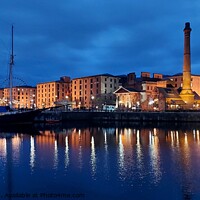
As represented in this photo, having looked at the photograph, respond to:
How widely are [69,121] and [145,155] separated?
6457cm

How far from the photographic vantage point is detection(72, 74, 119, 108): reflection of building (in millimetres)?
118556

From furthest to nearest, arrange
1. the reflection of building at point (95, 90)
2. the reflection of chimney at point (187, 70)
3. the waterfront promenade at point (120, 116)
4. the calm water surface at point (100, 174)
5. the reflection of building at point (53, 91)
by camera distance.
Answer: the reflection of building at point (53, 91) → the reflection of building at point (95, 90) → the reflection of chimney at point (187, 70) → the waterfront promenade at point (120, 116) → the calm water surface at point (100, 174)

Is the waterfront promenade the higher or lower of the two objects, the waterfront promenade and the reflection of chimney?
the lower

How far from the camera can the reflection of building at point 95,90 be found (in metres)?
119

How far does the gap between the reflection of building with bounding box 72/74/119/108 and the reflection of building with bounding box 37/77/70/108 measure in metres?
8.95

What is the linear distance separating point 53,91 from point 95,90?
26.9 meters

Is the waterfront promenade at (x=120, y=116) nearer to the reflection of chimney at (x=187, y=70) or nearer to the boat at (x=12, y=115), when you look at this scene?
the boat at (x=12, y=115)

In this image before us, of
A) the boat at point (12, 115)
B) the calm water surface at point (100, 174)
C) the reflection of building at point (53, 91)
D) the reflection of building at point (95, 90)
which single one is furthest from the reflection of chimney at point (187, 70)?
the calm water surface at point (100, 174)

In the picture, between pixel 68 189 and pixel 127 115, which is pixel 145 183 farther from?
pixel 127 115

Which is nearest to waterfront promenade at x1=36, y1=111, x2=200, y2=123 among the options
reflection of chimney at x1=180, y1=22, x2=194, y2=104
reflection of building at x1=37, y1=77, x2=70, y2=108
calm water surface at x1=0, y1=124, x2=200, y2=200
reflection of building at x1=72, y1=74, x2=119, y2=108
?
reflection of chimney at x1=180, y1=22, x2=194, y2=104

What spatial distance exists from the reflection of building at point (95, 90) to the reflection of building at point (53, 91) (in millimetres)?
8947

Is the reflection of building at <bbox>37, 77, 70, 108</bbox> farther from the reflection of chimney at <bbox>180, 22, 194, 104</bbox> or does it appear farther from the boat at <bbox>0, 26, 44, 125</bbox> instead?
the boat at <bbox>0, 26, 44, 125</bbox>

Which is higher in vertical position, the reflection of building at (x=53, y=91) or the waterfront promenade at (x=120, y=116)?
the reflection of building at (x=53, y=91)

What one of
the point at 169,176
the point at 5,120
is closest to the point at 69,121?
the point at 5,120
